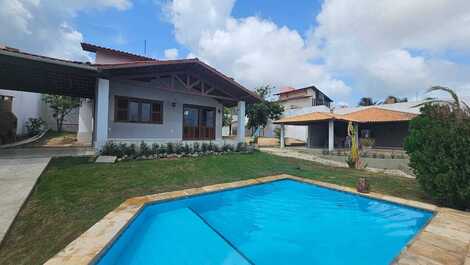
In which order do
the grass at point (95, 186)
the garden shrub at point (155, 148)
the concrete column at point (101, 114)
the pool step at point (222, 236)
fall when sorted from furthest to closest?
the garden shrub at point (155, 148), the concrete column at point (101, 114), the pool step at point (222, 236), the grass at point (95, 186)

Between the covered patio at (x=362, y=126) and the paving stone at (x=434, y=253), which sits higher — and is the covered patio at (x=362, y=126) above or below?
above

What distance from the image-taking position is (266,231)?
4992mm

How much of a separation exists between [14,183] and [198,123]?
1058cm

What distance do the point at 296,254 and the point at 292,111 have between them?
3150 cm

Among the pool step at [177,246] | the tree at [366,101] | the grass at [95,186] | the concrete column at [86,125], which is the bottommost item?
the pool step at [177,246]

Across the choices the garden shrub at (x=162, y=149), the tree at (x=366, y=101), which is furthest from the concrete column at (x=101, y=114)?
the tree at (x=366, y=101)

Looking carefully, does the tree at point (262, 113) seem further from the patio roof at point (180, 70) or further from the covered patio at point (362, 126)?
the patio roof at point (180, 70)

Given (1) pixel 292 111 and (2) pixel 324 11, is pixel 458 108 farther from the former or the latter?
(1) pixel 292 111

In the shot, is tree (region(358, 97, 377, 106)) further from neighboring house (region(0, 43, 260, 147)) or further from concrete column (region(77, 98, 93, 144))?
concrete column (region(77, 98, 93, 144))

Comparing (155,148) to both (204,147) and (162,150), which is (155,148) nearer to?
(162,150)

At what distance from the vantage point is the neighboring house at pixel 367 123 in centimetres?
2188

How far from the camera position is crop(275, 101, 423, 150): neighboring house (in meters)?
21.9

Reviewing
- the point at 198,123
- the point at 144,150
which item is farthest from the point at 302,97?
the point at 144,150

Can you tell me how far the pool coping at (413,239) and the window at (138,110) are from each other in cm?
804
